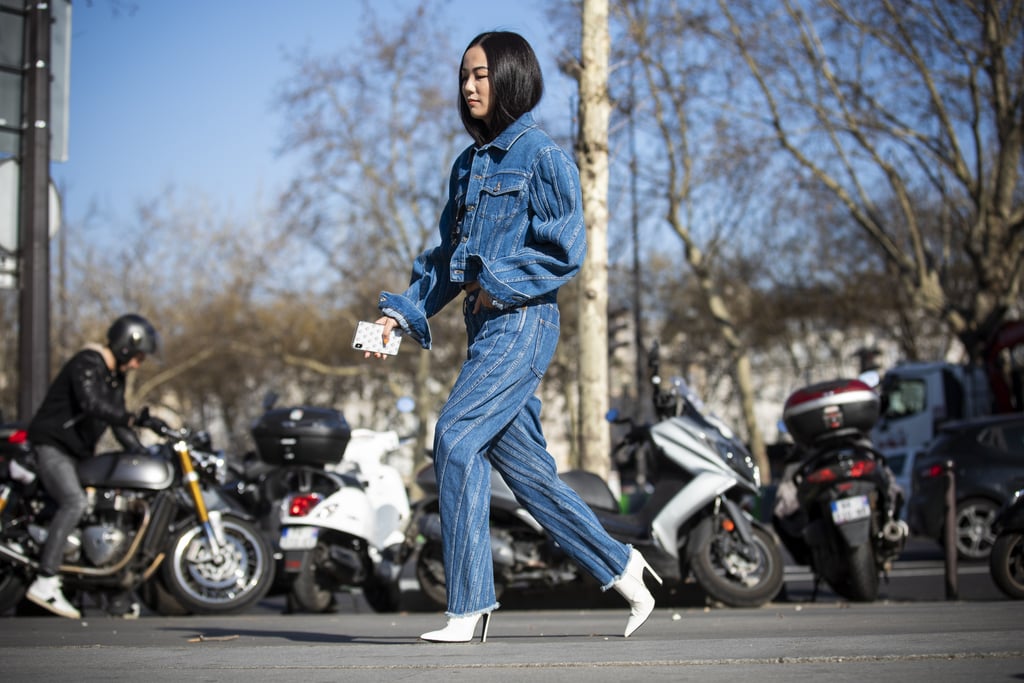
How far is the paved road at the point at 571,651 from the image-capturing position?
356cm

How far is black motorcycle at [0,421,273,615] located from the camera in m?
8.35

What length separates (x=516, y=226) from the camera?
4453 millimetres

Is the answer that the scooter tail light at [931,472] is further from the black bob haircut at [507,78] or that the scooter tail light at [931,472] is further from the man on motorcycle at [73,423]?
the black bob haircut at [507,78]

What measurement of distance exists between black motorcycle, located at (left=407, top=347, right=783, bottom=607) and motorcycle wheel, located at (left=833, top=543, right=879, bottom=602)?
1.43 feet

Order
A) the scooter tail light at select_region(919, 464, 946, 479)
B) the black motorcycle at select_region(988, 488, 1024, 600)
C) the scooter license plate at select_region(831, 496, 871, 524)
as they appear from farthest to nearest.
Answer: the scooter tail light at select_region(919, 464, 946, 479) → the scooter license plate at select_region(831, 496, 871, 524) → the black motorcycle at select_region(988, 488, 1024, 600)

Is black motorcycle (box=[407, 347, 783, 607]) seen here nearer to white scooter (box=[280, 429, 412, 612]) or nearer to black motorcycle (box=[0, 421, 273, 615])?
white scooter (box=[280, 429, 412, 612])

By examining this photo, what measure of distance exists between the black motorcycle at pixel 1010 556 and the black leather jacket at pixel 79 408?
5.55 meters

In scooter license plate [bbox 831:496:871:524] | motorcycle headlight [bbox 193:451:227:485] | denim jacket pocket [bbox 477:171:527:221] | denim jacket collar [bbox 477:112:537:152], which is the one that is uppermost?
denim jacket collar [bbox 477:112:537:152]

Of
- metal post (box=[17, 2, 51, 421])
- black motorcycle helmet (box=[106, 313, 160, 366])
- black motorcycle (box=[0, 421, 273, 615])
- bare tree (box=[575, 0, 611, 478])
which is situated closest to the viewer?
black motorcycle (box=[0, 421, 273, 615])

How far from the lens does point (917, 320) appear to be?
136ft

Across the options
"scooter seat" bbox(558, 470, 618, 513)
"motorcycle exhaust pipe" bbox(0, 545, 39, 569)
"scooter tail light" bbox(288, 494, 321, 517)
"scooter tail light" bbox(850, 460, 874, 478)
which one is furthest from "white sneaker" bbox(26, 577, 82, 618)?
"scooter tail light" bbox(850, 460, 874, 478)

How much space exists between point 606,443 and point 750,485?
341cm

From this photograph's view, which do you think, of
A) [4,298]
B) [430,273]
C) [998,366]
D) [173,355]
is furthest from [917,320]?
[430,273]

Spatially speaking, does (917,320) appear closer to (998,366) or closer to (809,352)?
(809,352)
